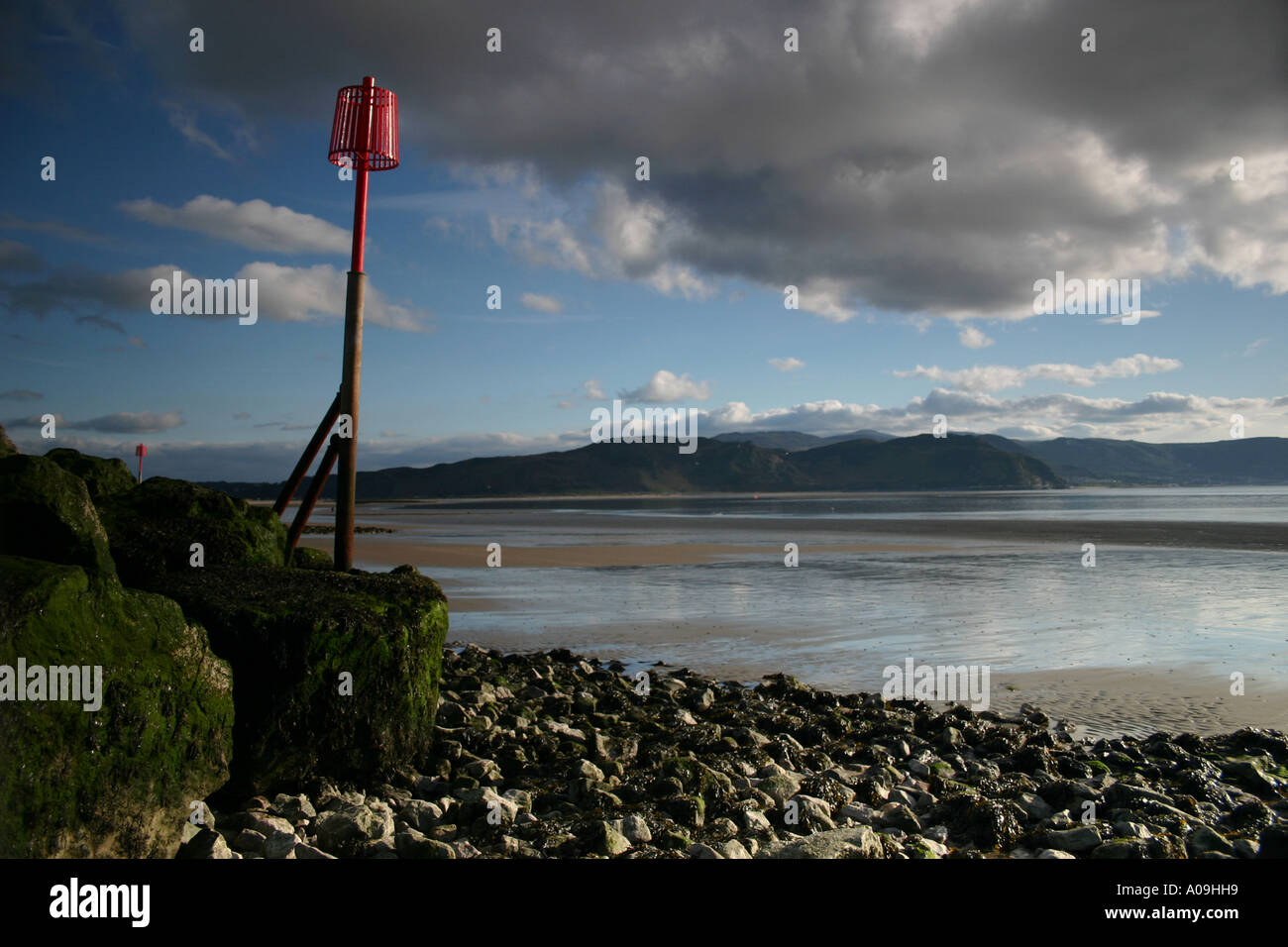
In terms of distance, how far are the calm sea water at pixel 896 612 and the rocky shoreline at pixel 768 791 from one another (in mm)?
2965

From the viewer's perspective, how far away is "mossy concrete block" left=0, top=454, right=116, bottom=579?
590cm

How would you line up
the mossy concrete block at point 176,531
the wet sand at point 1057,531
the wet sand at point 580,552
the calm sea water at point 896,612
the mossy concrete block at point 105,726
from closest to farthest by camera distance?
the mossy concrete block at point 105,726, the mossy concrete block at point 176,531, the calm sea water at point 896,612, the wet sand at point 580,552, the wet sand at point 1057,531

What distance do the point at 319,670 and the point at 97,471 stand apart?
6.16 m

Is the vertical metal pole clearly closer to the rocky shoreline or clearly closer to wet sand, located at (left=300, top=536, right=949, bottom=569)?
the rocky shoreline

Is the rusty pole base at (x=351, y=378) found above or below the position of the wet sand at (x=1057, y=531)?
above

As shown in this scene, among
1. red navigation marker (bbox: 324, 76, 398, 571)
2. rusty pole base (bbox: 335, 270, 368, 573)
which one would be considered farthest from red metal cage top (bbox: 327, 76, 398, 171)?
rusty pole base (bbox: 335, 270, 368, 573)

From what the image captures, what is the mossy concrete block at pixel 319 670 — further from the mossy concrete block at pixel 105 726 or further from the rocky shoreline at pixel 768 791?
the mossy concrete block at pixel 105 726

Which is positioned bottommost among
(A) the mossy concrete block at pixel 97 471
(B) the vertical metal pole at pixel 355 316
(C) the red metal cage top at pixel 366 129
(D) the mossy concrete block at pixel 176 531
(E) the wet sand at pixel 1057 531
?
(E) the wet sand at pixel 1057 531

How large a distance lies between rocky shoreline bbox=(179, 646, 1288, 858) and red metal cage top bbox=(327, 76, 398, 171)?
6.79 m

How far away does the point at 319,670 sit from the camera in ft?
21.7

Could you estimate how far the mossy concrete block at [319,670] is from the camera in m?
6.33

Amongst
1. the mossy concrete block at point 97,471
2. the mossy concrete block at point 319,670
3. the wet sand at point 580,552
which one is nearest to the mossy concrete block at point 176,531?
the mossy concrete block at point 319,670
